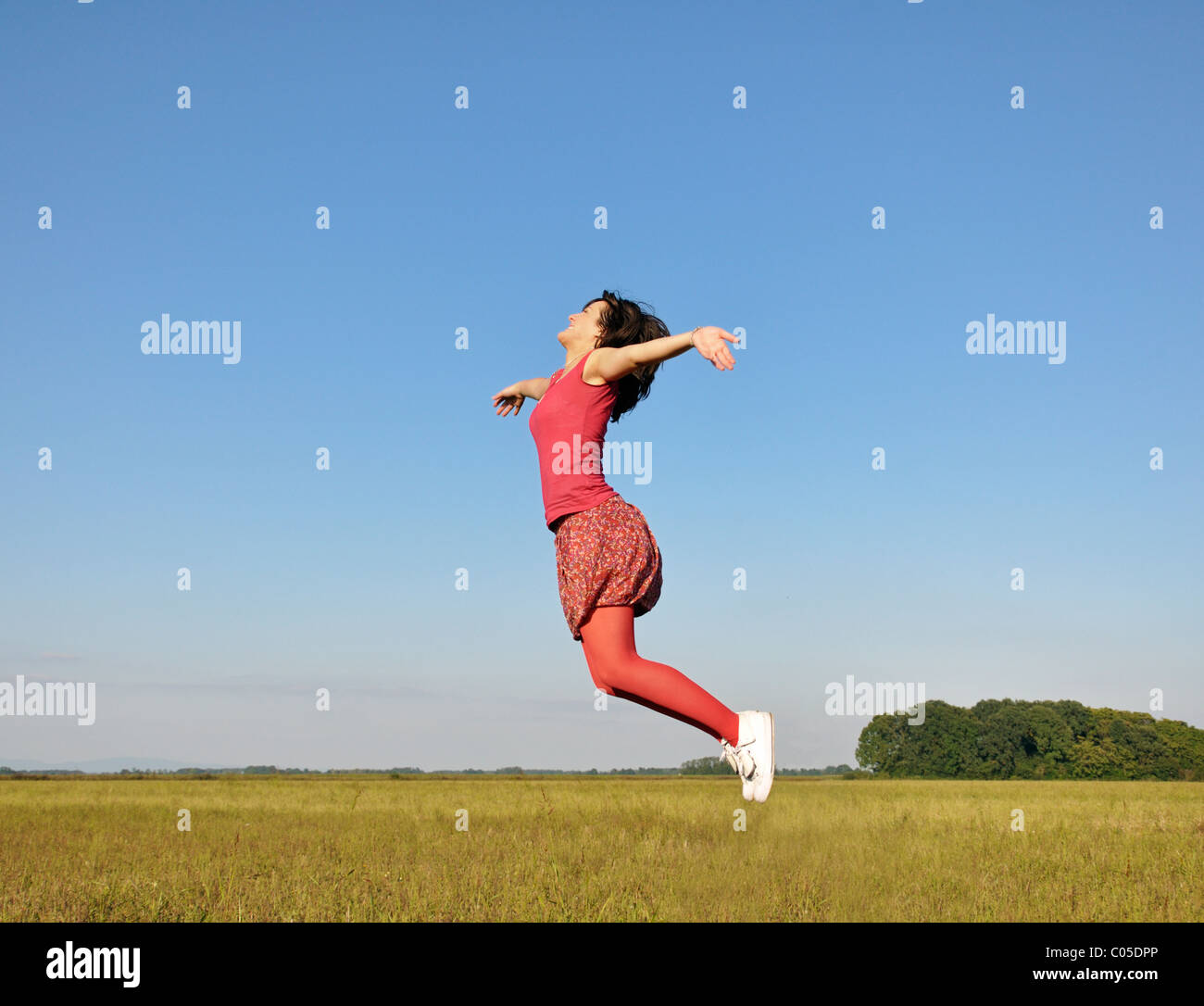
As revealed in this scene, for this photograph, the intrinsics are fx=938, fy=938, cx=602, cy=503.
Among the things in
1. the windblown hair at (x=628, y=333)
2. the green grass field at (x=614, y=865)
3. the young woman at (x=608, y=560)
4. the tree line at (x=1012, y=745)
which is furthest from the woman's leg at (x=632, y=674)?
the tree line at (x=1012, y=745)

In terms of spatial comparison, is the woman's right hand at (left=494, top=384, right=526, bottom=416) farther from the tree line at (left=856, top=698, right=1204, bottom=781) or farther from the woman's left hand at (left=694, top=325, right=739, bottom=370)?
the tree line at (left=856, top=698, right=1204, bottom=781)

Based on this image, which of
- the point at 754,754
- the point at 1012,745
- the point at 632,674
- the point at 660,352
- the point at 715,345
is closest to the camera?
the point at 715,345

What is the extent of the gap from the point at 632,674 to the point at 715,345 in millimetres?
1522

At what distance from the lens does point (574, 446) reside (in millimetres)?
4508

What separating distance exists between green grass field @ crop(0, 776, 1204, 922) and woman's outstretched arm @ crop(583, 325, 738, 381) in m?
3.51

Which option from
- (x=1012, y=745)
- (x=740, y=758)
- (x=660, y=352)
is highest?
(x=660, y=352)

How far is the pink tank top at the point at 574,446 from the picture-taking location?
14.6 ft

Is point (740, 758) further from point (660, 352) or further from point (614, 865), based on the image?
point (614, 865)

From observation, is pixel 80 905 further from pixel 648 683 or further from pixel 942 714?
pixel 942 714

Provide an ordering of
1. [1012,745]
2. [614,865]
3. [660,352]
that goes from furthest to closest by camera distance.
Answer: [1012,745], [614,865], [660,352]

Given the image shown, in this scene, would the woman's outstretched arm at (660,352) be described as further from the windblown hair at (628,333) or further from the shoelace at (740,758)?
the shoelace at (740,758)

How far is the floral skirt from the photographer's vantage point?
14.1ft

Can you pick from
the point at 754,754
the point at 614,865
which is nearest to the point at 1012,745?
the point at 614,865
